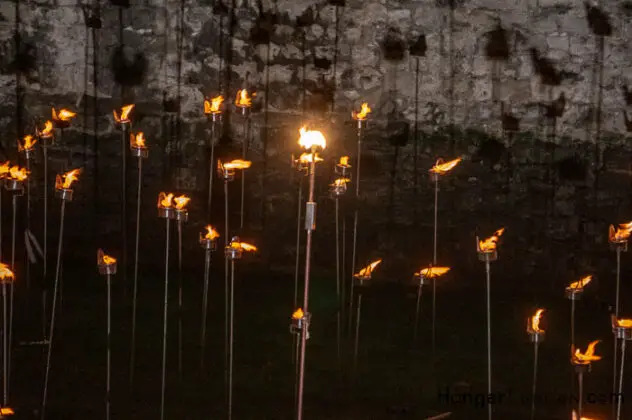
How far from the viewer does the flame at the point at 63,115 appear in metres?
8.75

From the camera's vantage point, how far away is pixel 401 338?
306 inches

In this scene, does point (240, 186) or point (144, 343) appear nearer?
point (144, 343)

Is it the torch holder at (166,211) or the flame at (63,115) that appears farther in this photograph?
the flame at (63,115)

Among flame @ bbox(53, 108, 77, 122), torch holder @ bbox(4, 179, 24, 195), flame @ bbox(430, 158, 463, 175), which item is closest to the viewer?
torch holder @ bbox(4, 179, 24, 195)

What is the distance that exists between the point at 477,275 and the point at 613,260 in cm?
120

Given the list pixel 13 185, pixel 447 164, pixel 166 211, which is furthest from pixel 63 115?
pixel 447 164

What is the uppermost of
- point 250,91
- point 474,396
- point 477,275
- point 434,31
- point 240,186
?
point 434,31

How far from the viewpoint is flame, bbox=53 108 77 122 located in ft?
28.7

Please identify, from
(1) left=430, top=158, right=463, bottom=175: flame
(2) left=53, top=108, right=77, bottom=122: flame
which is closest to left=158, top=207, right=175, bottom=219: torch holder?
(1) left=430, top=158, right=463, bottom=175: flame

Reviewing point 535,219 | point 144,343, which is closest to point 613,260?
point 535,219

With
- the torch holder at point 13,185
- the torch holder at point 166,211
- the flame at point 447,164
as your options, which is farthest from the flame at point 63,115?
the flame at point 447,164

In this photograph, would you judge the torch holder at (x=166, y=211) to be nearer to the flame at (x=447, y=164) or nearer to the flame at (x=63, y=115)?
the flame at (x=447, y=164)

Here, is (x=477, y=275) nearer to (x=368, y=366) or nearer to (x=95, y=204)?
(x=368, y=366)

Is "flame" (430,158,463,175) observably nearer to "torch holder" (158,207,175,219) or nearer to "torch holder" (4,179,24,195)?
"torch holder" (158,207,175,219)
